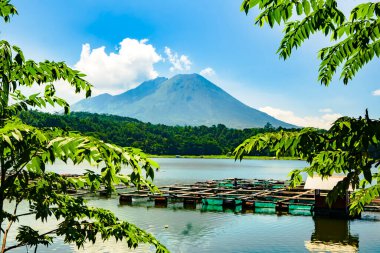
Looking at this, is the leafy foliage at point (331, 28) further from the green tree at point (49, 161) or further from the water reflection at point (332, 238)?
the water reflection at point (332, 238)

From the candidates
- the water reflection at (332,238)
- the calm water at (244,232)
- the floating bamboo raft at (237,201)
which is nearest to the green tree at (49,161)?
the calm water at (244,232)

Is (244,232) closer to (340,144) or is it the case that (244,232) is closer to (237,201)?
(237,201)

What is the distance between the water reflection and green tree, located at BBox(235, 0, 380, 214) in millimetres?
25154

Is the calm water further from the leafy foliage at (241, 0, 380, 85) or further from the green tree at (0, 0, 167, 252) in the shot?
the leafy foliage at (241, 0, 380, 85)

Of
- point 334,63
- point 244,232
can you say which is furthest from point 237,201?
point 334,63

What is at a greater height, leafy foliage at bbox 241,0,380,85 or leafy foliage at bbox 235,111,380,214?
leafy foliage at bbox 241,0,380,85

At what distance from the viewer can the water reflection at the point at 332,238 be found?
2852cm

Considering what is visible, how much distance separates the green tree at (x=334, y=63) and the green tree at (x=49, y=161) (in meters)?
1.50

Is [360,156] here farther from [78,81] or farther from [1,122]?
[1,122]

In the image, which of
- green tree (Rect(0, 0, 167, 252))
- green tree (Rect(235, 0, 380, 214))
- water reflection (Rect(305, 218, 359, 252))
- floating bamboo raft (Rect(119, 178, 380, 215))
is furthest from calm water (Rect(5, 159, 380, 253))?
green tree (Rect(235, 0, 380, 214))

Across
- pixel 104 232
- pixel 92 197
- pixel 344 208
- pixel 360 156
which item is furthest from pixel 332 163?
pixel 92 197

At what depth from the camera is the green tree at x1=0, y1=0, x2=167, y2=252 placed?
12.9 feet

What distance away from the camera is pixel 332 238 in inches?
1227

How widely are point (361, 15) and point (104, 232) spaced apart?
189 inches
